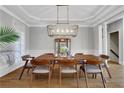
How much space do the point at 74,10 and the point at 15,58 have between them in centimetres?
313

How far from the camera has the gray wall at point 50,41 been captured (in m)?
10.0

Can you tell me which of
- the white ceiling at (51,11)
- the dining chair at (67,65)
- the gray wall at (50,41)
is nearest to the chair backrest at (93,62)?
the dining chair at (67,65)

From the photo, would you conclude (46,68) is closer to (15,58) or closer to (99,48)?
(15,58)

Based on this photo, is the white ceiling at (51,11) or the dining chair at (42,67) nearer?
the dining chair at (42,67)

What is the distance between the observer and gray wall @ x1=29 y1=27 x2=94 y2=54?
32.9ft

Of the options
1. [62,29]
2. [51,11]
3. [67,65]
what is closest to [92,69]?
[67,65]

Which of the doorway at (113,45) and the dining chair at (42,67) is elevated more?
the doorway at (113,45)

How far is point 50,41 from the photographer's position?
33.0ft

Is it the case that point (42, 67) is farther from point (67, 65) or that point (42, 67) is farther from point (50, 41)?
point (50, 41)

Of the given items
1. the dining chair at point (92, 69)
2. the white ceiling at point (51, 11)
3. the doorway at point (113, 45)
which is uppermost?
the white ceiling at point (51, 11)

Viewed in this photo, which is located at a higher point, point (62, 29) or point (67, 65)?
point (62, 29)

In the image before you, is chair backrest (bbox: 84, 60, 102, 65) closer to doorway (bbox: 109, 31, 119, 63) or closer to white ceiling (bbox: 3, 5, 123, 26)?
white ceiling (bbox: 3, 5, 123, 26)

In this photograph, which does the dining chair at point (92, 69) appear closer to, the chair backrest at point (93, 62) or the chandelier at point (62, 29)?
the chair backrest at point (93, 62)
